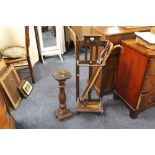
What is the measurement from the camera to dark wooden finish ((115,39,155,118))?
156 centimetres

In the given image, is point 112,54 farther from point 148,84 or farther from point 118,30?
point 148,84

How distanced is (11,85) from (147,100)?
5.02 ft

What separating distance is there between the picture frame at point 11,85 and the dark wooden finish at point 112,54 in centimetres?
98

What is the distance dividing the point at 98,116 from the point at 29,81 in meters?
1.15

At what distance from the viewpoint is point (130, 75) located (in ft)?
5.84

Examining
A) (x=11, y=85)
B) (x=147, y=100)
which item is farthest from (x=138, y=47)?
(x=11, y=85)

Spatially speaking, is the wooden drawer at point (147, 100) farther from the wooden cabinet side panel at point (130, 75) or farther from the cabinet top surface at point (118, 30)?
the cabinet top surface at point (118, 30)

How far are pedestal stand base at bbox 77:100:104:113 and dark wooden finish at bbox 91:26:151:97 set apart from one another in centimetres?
20

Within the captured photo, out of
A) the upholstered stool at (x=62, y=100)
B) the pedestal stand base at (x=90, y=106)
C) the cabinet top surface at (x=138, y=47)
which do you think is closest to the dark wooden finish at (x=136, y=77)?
the cabinet top surface at (x=138, y=47)

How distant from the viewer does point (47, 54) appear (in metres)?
3.13

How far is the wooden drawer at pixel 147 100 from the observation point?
5.69ft

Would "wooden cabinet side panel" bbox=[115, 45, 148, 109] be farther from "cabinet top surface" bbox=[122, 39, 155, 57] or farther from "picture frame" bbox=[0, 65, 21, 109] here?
"picture frame" bbox=[0, 65, 21, 109]

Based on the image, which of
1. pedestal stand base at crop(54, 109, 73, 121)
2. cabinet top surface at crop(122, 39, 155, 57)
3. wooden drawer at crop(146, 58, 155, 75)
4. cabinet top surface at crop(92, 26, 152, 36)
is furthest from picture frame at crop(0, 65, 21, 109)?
wooden drawer at crop(146, 58, 155, 75)

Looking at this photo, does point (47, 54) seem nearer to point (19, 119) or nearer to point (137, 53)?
point (19, 119)
